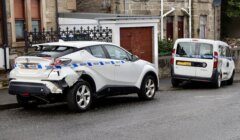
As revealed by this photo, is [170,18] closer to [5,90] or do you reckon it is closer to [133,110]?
[5,90]

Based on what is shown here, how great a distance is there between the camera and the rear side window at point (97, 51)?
12.0 m

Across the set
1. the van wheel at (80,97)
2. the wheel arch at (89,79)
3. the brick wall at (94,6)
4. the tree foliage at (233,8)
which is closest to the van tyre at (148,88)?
the wheel arch at (89,79)

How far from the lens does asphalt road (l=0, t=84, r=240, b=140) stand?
8.79 meters

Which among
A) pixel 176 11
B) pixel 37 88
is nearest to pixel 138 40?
pixel 176 11

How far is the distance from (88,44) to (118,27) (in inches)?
271

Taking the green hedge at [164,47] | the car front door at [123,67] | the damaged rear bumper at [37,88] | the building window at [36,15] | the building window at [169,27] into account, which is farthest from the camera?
the building window at [169,27]

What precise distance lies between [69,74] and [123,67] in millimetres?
2210

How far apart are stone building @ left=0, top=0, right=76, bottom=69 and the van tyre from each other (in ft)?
17.2

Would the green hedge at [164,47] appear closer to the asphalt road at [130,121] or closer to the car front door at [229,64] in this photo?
the car front door at [229,64]

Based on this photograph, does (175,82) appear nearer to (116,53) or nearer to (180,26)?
(116,53)

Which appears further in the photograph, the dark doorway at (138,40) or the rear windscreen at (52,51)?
the dark doorway at (138,40)

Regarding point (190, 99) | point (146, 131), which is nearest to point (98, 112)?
point (146, 131)

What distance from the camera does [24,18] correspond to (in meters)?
18.0

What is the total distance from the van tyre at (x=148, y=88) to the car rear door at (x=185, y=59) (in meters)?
4.89
